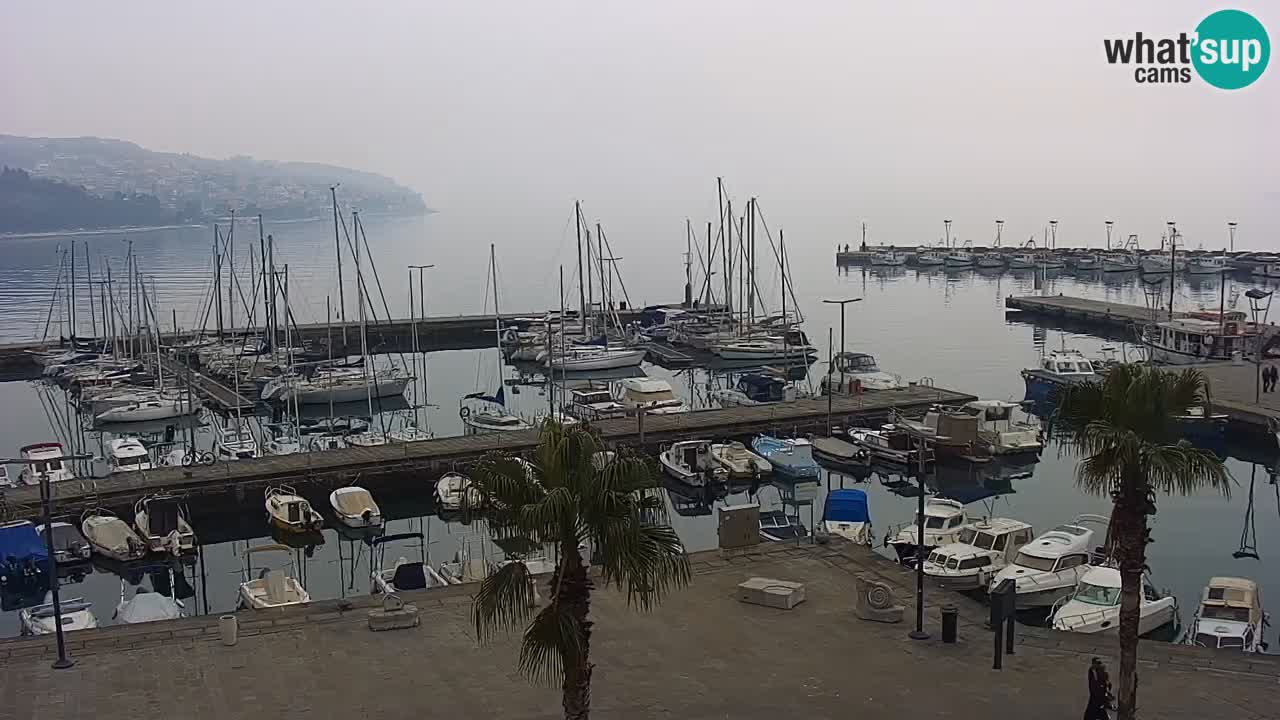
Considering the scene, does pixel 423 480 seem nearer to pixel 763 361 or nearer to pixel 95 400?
pixel 95 400

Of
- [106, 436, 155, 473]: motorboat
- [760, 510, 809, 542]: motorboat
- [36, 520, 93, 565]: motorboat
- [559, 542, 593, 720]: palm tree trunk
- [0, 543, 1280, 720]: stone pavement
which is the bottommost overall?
[760, 510, 809, 542]: motorboat

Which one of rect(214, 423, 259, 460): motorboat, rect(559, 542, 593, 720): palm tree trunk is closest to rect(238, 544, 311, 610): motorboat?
rect(559, 542, 593, 720): palm tree trunk

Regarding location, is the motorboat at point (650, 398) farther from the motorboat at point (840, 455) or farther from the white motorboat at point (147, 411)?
the white motorboat at point (147, 411)

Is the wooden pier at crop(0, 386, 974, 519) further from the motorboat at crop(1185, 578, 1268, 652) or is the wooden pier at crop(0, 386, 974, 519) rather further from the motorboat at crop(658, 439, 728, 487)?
the motorboat at crop(1185, 578, 1268, 652)

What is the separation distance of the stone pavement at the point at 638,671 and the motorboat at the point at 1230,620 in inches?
188

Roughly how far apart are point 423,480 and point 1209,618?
2579cm

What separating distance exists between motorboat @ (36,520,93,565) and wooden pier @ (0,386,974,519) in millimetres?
1393

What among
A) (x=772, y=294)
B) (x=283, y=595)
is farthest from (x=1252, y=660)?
(x=772, y=294)

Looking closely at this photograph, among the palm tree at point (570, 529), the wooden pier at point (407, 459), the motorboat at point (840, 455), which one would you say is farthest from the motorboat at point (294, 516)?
the palm tree at point (570, 529)

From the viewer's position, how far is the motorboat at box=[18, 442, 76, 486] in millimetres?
38969

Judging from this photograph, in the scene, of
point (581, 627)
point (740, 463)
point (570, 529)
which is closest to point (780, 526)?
point (740, 463)

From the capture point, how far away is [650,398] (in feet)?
169

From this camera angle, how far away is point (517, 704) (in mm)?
16453

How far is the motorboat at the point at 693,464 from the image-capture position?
40.2 m
